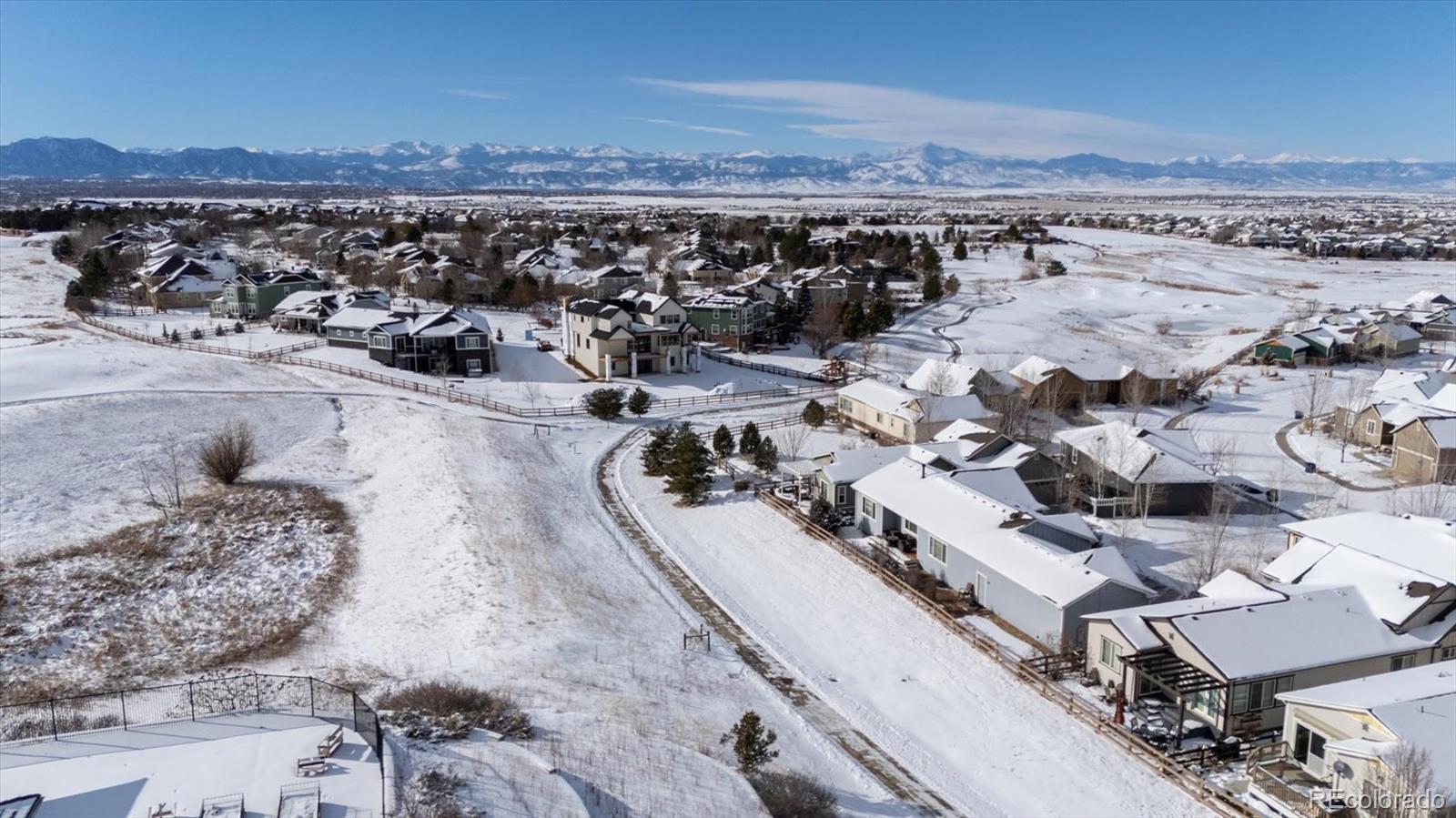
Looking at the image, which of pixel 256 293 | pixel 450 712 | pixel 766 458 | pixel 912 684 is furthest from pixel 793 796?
pixel 256 293

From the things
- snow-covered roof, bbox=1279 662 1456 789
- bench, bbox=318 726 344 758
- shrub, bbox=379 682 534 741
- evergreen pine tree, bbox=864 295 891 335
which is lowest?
shrub, bbox=379 682 534 741

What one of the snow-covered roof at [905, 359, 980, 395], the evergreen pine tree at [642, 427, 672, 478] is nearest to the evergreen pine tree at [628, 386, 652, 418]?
the evergreen pine tree at [642, 427, 672, 478]

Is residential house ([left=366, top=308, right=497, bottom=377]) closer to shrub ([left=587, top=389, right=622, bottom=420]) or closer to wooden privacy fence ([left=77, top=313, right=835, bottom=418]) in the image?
wooden privacy fence ([left=77, top=313, right=835, bottom=418])

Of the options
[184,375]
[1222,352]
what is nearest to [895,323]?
[1222,352]

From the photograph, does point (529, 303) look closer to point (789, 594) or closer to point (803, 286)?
point (803, 286)

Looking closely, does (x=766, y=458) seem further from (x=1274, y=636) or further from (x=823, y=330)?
(x=823, y=330)

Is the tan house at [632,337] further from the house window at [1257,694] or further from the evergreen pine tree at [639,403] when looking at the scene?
the house window at [1257,694]
